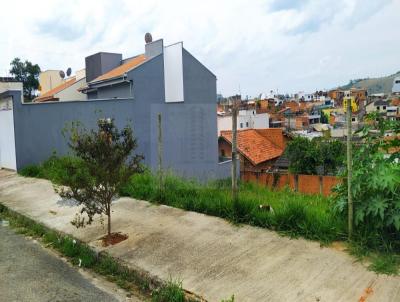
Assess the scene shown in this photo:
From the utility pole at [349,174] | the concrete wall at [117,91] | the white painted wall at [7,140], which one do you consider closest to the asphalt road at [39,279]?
the utility pole at [349,174]

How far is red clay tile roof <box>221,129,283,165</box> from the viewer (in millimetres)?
27906

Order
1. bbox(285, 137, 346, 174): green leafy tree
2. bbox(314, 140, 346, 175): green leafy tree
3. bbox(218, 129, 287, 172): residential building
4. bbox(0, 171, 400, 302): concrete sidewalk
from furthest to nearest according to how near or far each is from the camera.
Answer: bbox(218, 129, 287, 172): residential building
bbox(285, 137, 346, 174): green leafy tree
bbox(314, 140, 346, 175): green leafy tree
bbox(0, 171, 400, 302): concrete sidewalk

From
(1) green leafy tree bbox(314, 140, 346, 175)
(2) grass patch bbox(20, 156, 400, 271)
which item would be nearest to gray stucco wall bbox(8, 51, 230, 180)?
(2) grass patch bbox(20, 156, 400, 271)

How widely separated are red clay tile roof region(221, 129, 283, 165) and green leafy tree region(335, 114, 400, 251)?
75.2 ft

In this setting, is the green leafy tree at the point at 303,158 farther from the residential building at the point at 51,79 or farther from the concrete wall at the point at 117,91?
the residential building at the point at 51,79

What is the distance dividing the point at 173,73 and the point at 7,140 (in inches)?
320

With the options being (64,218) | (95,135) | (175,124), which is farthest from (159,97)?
(95,135)

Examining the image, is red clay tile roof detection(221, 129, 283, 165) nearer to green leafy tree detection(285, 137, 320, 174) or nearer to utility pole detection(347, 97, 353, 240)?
green leafy tree detection(285, 137, 320, 174)

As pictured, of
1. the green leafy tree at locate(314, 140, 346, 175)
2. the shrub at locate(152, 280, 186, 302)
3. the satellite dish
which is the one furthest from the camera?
the green leafy tree at locate(314, 140, 346, 175)

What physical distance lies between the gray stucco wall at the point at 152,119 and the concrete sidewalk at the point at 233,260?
8.55m

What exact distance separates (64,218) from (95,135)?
2462mm

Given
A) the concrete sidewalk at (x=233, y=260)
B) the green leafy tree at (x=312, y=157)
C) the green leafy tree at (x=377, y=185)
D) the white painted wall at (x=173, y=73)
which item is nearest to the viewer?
the concrete sidewalk at (x=233, y=260)

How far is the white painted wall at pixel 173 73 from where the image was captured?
18.2m

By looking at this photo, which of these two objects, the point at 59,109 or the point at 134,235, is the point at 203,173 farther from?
the point at 134,235
